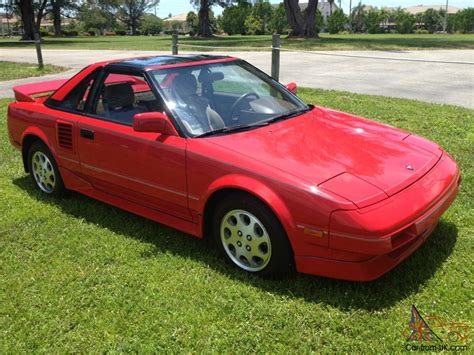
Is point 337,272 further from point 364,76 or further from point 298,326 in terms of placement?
point 364,76

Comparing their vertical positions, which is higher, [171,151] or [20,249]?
[171,151]

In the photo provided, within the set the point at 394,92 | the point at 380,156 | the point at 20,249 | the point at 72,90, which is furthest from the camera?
the point at 394,92

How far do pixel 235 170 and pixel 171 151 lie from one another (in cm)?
59

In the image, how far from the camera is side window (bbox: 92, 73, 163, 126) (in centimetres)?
382

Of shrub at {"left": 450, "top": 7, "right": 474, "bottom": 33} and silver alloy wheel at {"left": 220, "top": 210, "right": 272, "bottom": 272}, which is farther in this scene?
shrub at {"left": 450, "top": 7, "right": 474, "bottom": 33}

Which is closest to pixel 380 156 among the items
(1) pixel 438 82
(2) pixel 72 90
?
(2) pixel 72 90

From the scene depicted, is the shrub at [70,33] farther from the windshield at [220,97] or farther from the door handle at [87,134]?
the windshield at [220,97]

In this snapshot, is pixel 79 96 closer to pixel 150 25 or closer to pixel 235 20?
pixel 235 20

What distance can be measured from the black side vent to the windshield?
1.06 meters

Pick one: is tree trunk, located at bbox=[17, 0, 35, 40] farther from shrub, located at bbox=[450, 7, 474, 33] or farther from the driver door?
shrub, located at bbox=[450, 7, 474, 33]

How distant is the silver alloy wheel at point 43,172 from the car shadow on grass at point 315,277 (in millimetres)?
485

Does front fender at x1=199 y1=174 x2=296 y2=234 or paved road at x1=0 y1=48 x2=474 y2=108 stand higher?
paved road at x1=0 y1=48 x2=474 y2=108

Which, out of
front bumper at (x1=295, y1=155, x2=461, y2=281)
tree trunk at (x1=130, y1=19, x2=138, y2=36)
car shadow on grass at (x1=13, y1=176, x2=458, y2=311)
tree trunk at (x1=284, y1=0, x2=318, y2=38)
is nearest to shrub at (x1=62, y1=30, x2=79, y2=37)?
tree trunk at (x1=130, y1=19, x2=138, y2=36)

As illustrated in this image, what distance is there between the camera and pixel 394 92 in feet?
32.9
